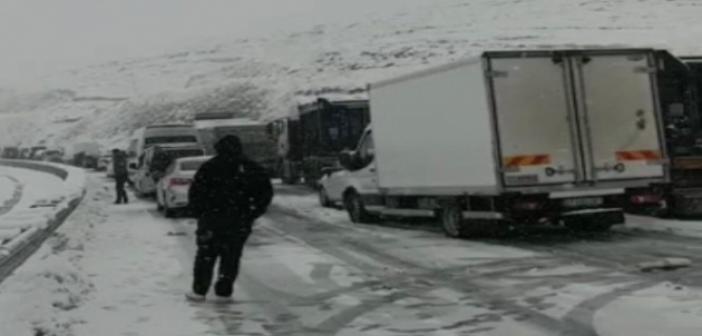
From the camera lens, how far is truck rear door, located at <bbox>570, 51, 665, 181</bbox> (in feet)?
48.3

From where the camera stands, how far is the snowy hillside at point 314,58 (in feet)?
254

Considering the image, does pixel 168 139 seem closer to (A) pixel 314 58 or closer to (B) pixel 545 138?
(B) pixel 545 138

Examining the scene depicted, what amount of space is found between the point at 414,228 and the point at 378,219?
207cm

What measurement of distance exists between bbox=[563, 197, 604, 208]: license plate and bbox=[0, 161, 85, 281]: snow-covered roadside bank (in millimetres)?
7471

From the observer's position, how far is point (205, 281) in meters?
9.97

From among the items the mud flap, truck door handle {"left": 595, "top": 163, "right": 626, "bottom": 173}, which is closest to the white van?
the mud flap

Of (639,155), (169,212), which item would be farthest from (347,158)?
(639,155)

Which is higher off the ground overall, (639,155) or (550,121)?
(550,121)

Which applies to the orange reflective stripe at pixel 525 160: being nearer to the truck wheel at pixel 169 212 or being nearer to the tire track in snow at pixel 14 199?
the truck wheel at pixel 169 212

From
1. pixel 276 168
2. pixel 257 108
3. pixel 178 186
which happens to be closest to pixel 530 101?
pixel 178 186

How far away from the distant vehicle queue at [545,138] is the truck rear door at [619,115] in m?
0.01

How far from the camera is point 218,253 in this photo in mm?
10000

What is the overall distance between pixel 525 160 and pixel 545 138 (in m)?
0.46

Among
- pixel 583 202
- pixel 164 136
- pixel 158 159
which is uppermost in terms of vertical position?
pixel 164 136
